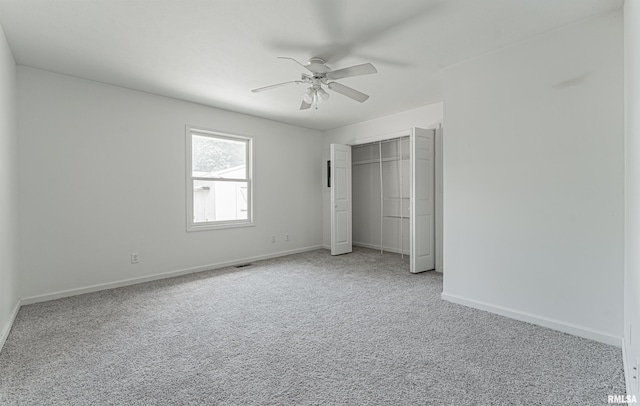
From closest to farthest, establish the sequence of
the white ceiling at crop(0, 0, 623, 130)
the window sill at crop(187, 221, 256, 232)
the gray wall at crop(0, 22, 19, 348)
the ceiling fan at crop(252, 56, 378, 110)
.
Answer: the white ceiling at crop(0, 0, 623, 130)
the gray wall at crop(0, 22, 19, 348)
the ceiling fan at crop(252, 56, 378, 110)
the window sill at crop(187, 221, 256, 232)

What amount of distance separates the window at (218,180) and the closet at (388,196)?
61.8 inches

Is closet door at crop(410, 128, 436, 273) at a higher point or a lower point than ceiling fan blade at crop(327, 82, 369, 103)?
lower

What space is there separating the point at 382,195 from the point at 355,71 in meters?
3.72

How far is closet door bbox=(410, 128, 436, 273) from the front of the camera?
4508mm

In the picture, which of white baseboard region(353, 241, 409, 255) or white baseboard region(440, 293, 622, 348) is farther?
white baseboard region(353, 241, 409, 255)

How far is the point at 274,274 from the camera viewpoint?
4480 mm

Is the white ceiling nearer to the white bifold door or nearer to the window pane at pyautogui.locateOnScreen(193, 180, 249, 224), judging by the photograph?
the window pane at pyautogui.locateOnScreen(193, 180, 249, 224)

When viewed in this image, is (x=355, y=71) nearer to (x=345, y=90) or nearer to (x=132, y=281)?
(x=345, y=90)

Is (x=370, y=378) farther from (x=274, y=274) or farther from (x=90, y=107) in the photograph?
(x=90, y=107)

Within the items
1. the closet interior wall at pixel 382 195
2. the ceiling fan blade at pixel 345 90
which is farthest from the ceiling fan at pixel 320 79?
the closet interior wall at pixel 382 195

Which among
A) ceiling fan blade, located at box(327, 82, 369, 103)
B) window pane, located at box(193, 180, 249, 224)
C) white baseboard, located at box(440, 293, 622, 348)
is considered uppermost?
ceiling fan blade, located at box(327, 82, 369, 103)

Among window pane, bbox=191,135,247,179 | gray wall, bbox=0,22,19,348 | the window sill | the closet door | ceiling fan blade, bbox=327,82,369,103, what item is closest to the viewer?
gray wall, bbox=0,22,19,348

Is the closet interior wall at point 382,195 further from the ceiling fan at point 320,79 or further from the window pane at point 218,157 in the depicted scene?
the ceiling fan at point 320,79

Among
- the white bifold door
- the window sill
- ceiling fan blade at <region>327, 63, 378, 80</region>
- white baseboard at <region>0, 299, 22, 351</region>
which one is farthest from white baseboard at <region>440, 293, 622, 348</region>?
white baseboard at <region>0, 299, 22, 351</region>
